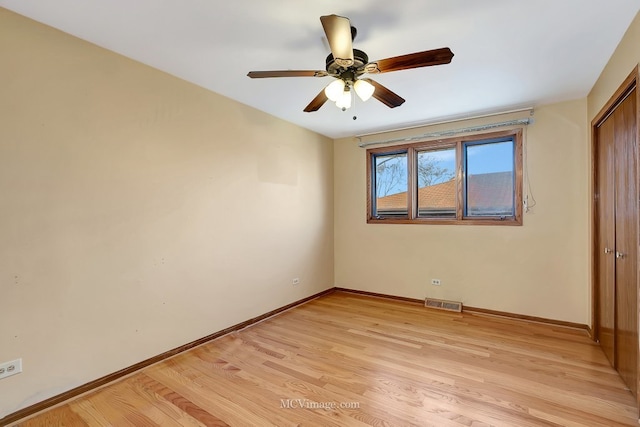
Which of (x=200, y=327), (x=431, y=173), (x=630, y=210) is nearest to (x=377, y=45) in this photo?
(x=630, y=210)

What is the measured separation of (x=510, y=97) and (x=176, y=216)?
358cm

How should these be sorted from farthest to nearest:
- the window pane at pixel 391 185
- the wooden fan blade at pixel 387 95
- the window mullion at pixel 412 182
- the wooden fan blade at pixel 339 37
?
the window pane at pixel 391 185 < the window mullion at pixel 412 182 < the wooden fan blade at pixel 387 95 < the wooden fan blade at pixel 339 37

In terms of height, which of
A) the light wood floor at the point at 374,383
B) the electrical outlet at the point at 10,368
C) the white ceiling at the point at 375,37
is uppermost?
the white ceiling at the point at 375,37

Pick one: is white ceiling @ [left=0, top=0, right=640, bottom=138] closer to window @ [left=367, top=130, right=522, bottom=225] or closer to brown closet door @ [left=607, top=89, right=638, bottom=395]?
brown closet door @ [left=607, top=89, right=638, bottom=395]

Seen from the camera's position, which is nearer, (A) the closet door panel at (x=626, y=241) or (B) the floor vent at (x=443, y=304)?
(A) the closet door panel at (x=626, y=241)

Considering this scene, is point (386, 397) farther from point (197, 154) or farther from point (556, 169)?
point (556, 169)

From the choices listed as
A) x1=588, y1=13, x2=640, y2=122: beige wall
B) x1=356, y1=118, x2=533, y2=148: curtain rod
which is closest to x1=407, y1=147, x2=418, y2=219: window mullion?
x1=356, y1=118, x2=533, y2=148: curtain rod

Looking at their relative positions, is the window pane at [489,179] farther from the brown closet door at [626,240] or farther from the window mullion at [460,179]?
the brown closet door at [626,240]

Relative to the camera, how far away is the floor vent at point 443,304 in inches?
151

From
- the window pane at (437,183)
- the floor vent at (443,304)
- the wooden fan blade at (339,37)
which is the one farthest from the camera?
the window pane at (437,183)

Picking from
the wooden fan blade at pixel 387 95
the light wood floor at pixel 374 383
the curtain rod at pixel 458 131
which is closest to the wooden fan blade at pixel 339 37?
the wooden fan blade at pixel 387 95

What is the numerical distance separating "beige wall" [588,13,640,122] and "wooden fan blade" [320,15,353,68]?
1.80 m

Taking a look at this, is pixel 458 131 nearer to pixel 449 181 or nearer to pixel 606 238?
pixel 449 181

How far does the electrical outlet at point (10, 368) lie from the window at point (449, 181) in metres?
3.89
